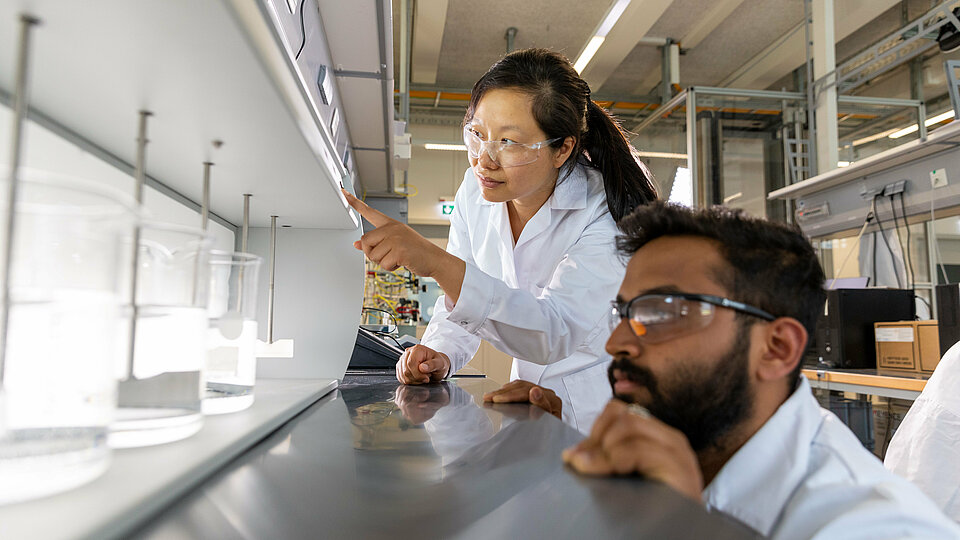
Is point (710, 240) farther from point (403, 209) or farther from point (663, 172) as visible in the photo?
point (663, 172)

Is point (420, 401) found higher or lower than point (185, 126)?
lower

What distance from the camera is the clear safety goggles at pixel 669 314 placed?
2.09 feet

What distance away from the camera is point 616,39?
5379 mm

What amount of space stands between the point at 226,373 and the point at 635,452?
61 centimetres

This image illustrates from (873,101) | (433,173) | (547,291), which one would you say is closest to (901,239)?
(873,101)

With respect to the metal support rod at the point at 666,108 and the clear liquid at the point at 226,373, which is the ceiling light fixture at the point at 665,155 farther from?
the clear liquid at the point at 226,373

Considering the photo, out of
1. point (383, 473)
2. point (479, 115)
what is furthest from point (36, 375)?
point (479, 115)

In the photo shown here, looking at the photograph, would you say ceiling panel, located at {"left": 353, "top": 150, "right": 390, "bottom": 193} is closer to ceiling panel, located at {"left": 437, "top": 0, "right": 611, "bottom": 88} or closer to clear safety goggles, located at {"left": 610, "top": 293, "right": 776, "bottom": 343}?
ceiling panel, located at {"left": 437, "top": 0, "right": 611, "bottom": 88}

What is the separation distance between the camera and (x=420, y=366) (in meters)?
1.44

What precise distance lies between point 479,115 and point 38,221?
1.19 metres

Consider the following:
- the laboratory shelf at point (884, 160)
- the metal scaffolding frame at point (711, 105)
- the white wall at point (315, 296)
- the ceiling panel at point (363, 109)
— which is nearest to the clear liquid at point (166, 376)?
the white wall at point (315, 296)

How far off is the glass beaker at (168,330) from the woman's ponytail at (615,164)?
1.11 m

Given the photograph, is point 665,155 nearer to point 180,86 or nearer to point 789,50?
point 789,50

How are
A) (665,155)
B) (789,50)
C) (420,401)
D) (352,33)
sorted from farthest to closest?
(789,50), (665,155), (352,33), (420,401)
